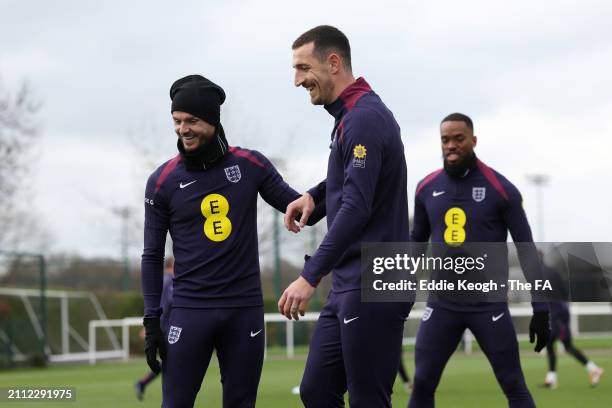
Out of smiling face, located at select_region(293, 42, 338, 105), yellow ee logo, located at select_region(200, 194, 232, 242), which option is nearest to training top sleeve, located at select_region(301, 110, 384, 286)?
smiling face, located at select_region(293, 42, 338, 105)

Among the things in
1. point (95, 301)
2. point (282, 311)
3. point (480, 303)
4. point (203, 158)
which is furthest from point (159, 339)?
point (95, 301)

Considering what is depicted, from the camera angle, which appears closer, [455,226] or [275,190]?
[275,190]

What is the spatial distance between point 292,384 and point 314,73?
1211 centimetres

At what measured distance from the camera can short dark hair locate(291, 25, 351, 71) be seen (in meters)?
5.16

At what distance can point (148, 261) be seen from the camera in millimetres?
6199

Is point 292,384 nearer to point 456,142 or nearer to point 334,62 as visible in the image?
point 456,142

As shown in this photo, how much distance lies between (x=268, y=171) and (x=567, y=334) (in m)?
11.7

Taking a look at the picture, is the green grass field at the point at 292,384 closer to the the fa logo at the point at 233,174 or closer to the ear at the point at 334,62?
the the fa logo at the point at 233,174

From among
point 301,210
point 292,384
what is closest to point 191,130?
point 301,210

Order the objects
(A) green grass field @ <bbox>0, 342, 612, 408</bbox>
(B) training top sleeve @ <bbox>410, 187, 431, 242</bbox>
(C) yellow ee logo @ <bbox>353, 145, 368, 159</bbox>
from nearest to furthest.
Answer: (C) yellow ee logo @ <bbox>353, 145, 368, 159</bbox>, (B) training top sleeve @ <bbox>410, 187, 431, 242</bbox>, (A) green grass field @ <bbox>0, 342, 612, 408</bbox>

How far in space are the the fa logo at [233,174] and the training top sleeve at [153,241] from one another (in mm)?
407

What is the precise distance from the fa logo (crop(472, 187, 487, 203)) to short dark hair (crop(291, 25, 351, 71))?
2.99 m

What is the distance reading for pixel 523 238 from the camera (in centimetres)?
768

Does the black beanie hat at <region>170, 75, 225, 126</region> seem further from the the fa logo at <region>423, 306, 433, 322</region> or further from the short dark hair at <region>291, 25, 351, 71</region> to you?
the the fa logo at <region>423, 306, 433, 322</region>
